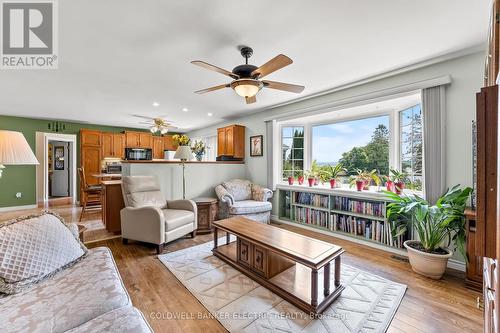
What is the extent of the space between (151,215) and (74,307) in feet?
5.92

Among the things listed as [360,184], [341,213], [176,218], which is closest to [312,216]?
[341,213]

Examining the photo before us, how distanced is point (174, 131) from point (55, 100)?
12.9 ft

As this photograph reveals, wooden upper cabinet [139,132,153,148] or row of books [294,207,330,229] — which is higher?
wooden upper cabinet [139,132,153,148]

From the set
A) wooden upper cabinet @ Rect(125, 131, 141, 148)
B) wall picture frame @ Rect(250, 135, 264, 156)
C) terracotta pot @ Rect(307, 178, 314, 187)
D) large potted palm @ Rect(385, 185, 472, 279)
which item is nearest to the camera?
large potted palm @ Rect(385, 185, 472, 279)

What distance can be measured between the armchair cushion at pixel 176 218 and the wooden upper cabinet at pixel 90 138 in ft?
14.6

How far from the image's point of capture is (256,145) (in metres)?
4.80

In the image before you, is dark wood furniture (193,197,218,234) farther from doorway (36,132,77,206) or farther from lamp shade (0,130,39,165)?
doorway (36,132,77,206)

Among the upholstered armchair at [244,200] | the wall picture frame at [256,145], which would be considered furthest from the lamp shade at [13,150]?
the wall picture frame at [256,145]

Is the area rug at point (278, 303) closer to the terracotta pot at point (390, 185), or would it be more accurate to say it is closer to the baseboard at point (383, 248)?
the baseboard at point (383, 248)

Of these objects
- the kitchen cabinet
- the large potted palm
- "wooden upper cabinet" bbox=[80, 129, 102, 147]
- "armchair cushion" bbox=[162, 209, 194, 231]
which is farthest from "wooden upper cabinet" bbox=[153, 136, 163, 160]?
the large potted palm

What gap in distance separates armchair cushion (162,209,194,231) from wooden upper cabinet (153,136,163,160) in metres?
4.55

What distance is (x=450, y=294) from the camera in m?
1.97

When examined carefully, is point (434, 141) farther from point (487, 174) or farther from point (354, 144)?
point (487, 174)

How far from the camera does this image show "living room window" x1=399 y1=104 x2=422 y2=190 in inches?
113
